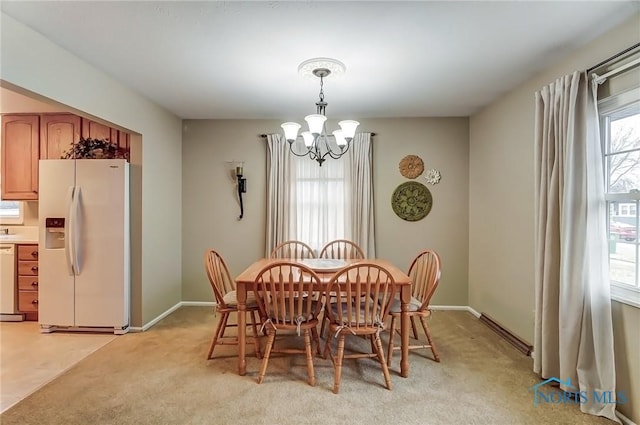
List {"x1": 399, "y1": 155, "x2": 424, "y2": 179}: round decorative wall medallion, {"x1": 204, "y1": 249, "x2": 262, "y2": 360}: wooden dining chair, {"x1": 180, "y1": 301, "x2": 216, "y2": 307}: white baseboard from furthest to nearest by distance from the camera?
1. {"x1": 180, "y1": 301, "x2": 216, "y2": 307}: white baseboard
2. {"x1": 399, "y1": 155, "x2": 424, "y2": 179}: round decorative wall medallion
3. {"x1": 204, "y1": 249, "x2": 262, "y2": 360}: wooden dining chair

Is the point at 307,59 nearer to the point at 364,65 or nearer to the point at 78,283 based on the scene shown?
the point at 364,65

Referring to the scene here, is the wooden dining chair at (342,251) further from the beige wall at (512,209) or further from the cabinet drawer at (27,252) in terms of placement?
the cabinet drawer at (27,252)

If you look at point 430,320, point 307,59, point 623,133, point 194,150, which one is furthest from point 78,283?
point 623,133

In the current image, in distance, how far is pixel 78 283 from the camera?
3391 millimetres

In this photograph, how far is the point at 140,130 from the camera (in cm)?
344

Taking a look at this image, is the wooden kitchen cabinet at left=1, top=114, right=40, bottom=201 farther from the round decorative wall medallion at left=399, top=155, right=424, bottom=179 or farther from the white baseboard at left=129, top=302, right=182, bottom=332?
the round decorative wall medallion at left=399, top=155, right=424, bottom=179

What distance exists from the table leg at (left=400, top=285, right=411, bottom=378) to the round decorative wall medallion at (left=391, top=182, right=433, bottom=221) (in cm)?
193

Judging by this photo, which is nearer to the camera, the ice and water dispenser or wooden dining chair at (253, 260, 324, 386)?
wooden dining chair at (253, 260, 324, 386)

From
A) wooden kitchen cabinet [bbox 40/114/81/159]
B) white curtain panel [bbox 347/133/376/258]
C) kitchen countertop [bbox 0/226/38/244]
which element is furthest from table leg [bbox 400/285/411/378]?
kitchen countertop [bbox 0/226/38/244]

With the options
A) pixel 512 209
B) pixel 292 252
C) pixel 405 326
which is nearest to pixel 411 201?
pixel 512 209

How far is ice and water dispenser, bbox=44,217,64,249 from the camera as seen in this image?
3412 mm

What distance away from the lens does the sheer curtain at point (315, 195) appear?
421 cm

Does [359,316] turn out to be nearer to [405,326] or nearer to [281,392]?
[405,326]

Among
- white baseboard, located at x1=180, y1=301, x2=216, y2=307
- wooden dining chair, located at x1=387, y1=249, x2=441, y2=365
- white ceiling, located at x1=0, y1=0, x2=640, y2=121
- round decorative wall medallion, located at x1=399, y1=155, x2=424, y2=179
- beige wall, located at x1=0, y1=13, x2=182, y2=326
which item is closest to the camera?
white ceiling, located at x1=0, y1=0, x2=640, y2=121
